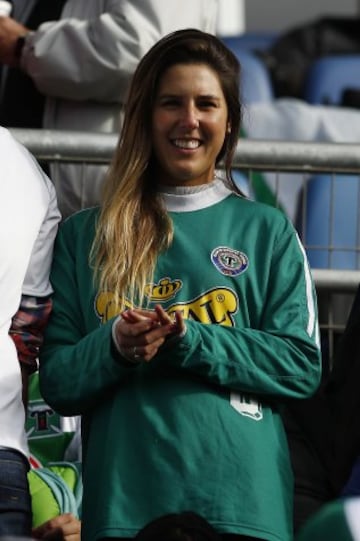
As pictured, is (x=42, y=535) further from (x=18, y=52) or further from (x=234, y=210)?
(x=18, y=52)

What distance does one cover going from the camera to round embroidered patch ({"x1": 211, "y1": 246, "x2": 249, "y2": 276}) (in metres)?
4.73

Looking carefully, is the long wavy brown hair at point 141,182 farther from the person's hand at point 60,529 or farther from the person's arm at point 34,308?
the person's hand at point 60,529

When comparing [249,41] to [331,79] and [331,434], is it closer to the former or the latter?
[331,79]

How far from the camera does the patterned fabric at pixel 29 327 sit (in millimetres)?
4699

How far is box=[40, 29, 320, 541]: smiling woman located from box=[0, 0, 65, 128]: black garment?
1138 millimetres

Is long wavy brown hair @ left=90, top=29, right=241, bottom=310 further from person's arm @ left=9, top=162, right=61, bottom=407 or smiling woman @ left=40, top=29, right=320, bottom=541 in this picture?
person's arm @ left=9, top=162, right=61, bottom=407

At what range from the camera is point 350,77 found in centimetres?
1130

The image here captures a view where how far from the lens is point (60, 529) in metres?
5.05

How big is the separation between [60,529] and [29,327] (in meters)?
0.65

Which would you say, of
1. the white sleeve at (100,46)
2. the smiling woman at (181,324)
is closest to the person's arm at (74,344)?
the smiling woman at (181,324)

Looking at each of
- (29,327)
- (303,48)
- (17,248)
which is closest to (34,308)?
(29,327)

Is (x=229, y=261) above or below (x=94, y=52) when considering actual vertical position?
below

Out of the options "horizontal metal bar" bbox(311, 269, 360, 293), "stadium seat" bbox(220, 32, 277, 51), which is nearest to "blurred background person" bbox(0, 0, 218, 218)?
"horizontal metal bar" bbox(311, 269, 360, 293)

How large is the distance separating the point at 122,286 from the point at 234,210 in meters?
0.40
